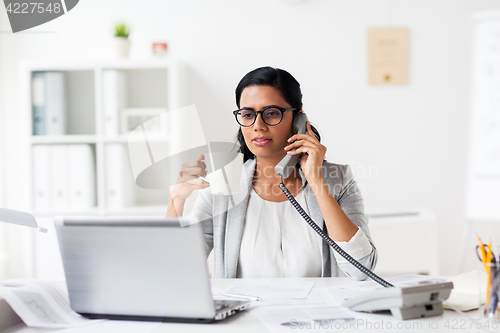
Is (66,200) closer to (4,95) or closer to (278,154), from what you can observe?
(4,95)

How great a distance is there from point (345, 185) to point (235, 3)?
147cm

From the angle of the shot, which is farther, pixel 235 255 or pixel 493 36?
pixel 493 36

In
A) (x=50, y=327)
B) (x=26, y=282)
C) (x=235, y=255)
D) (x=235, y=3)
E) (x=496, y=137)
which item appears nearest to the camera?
(x=50, y=327)

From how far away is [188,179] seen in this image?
1.00 m

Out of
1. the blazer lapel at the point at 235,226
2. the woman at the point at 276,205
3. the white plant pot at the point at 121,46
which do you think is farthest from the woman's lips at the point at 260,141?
the white plant pot at the point at 121,46

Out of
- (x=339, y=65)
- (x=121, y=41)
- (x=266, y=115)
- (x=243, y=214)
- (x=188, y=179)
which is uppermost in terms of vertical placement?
(x=121, y=41)

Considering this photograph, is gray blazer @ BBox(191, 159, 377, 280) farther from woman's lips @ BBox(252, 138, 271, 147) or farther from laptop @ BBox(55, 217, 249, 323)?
laptop @ BBox(55, 217, 249, 323)

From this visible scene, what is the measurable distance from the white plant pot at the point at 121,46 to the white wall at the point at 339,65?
0.18m

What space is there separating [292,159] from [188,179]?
0.37 metres

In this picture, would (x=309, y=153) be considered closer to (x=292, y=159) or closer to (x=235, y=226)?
(x=292, y=159)

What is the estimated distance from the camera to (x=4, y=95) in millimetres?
2439

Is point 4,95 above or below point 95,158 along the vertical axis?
above

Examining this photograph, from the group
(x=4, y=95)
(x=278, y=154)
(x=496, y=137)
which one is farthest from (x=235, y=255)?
(x=4, y=95)

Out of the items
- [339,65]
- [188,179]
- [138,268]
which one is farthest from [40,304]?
[339,65]
